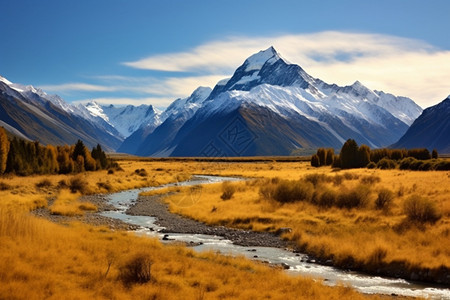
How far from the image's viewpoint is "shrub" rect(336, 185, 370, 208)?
123 feet

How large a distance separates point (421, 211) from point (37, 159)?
7152 cm

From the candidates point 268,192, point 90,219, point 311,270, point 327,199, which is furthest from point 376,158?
point 311,270

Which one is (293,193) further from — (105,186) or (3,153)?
(3,153)

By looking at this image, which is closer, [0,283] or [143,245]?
[0,283]

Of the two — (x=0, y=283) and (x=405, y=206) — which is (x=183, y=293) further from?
(x=405, y=206)

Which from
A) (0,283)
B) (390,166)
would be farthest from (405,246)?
(390,166)

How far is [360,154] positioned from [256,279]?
92468 mm

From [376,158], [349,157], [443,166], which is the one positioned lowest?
[443,166]

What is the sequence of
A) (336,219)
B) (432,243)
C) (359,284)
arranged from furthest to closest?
(336,219) → (432,243) → (359,284)

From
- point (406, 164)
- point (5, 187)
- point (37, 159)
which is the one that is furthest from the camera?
point (406, 164)

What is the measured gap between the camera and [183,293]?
15.8m

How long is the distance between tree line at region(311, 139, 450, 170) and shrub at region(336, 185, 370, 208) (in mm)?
47883

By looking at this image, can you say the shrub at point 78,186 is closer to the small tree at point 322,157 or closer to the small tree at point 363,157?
the small tree at point 363,157

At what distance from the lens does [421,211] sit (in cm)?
2961
